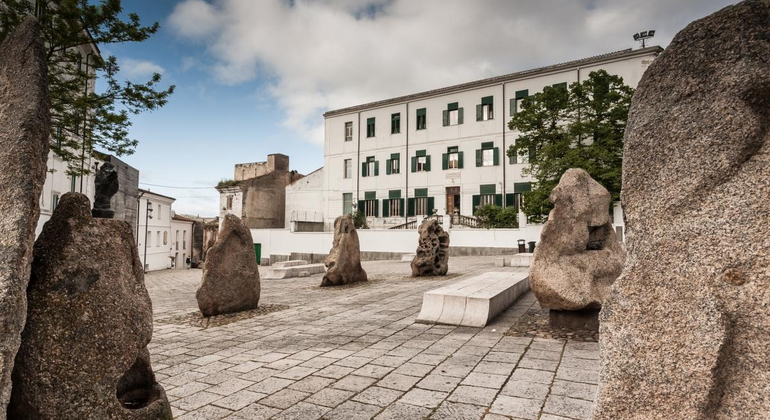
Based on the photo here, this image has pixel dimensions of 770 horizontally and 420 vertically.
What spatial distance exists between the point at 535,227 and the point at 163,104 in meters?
17.5

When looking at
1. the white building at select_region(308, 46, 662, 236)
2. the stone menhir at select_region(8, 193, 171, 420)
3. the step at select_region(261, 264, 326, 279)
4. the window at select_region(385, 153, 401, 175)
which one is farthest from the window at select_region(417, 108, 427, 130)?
the stone menhir at select_region(8, 193, 171, 420)

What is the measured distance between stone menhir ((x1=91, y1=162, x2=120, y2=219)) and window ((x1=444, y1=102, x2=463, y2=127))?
30.0m

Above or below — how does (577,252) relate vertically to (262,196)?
below

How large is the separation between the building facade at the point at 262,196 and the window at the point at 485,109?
2024 cm

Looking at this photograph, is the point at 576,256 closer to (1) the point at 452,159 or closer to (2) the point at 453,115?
(1) the point at 452,159

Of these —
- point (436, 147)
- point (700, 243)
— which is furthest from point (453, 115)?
point (700, 243)

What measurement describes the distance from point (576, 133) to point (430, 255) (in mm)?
14256

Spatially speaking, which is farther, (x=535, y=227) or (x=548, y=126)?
(x=548, y=126)

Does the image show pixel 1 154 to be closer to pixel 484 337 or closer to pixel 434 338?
pixel 434 338

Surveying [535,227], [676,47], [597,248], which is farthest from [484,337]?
[535,227]

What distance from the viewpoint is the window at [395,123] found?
1362 inches

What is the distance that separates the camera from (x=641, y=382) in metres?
1.90

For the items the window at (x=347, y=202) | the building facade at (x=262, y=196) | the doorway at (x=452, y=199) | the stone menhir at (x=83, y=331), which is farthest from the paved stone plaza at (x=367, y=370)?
the building facade at (x=262, y=196)

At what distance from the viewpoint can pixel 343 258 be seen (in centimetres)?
1149
